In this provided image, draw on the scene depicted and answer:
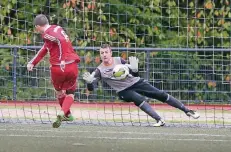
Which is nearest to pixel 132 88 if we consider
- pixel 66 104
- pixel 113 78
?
pixel 113 78

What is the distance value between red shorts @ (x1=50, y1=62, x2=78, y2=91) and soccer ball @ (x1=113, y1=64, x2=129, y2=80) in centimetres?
95

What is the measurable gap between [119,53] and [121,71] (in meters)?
4.60

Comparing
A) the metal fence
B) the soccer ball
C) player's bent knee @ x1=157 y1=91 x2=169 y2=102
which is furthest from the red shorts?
the metal fence

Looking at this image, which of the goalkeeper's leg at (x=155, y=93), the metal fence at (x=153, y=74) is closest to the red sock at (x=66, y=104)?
the goalkeeper's leg at (x=155, y=93)

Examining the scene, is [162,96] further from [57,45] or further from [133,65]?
[57,45]

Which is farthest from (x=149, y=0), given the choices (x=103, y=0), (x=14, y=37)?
(x=14, y=37)

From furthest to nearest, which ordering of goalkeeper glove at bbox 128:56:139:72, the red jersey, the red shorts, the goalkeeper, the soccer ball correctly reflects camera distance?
the goalkeeper < the soccer ball < goalkeeper glove at bbox 128:56:139:72 < the red shorts < the red jersey

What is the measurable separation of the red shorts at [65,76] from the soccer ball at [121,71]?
37.4 inches

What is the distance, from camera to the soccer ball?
10672 millimetres

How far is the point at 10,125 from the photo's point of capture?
11898 millimetres

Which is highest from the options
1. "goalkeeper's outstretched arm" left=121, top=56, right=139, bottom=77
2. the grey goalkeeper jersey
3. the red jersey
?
the red jersey

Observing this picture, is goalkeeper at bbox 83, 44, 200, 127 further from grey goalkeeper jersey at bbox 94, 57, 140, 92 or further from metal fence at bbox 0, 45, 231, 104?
metal fence at bbox 0, 45, 231, 104

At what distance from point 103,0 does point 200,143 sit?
6669 millimetres

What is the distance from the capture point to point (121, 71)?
421 inches
